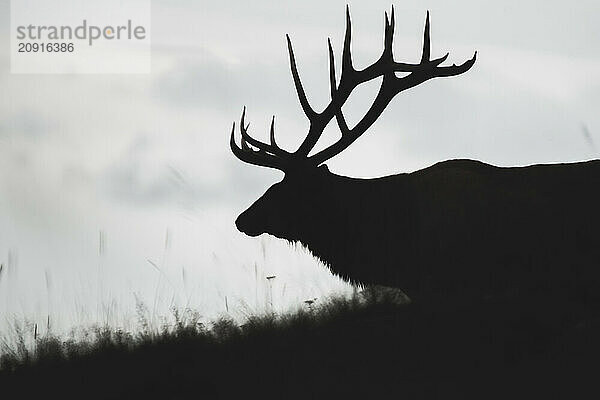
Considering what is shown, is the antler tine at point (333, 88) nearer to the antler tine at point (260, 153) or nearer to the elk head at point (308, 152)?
the elk head at point (308, 152)

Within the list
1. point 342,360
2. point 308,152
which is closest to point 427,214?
point 308,152

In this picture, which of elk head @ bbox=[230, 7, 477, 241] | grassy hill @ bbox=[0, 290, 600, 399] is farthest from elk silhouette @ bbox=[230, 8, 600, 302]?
grassy hill @ bbox=[0, 290, 600, 399]

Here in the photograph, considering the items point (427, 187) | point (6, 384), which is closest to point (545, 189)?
point (427, 187)

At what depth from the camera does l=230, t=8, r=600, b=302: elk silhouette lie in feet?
22.8

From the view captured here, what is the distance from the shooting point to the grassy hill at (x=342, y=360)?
495 cm

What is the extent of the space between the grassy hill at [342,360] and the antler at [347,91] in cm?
143

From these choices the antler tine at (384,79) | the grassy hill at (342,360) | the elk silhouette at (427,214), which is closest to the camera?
the grassy hill at (342,360)

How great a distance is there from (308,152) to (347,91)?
1.84ft

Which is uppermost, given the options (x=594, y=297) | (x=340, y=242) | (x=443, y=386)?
(x=340, y=242)

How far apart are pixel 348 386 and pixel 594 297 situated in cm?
229

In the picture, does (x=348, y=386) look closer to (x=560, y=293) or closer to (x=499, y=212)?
(x=560, y=293)

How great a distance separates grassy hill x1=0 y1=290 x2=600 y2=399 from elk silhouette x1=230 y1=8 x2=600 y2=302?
0.71 metres

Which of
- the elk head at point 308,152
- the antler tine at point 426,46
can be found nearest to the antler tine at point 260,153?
the elk head at point 308,152

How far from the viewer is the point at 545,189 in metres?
7.17
